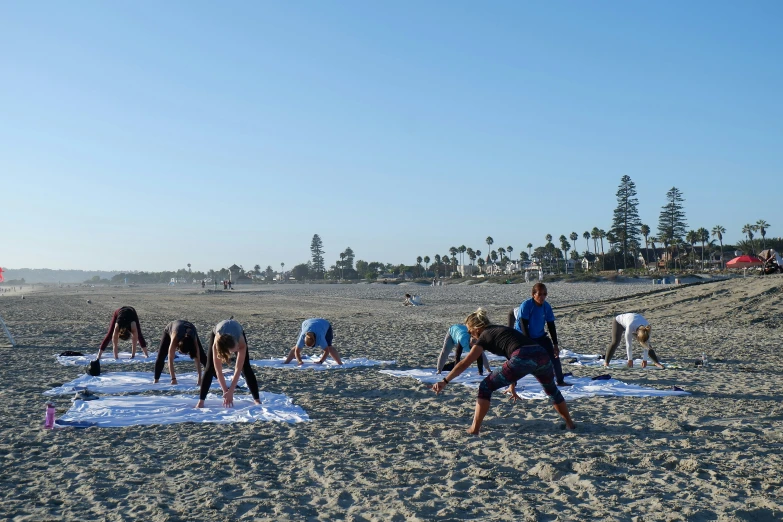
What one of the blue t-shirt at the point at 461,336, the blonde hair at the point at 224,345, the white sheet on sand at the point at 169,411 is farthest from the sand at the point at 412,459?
the blonde hair at the point at 224,345

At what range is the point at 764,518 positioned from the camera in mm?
4105

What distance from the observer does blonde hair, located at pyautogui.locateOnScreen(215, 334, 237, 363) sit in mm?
6637

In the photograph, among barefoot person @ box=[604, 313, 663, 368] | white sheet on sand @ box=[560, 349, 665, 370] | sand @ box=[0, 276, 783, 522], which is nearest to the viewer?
sand @ box=[0, 276, 783, 522]

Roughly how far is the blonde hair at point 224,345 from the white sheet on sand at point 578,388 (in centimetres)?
371

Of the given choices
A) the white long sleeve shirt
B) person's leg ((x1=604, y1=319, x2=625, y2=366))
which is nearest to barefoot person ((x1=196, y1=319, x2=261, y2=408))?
person's leg ((x1=604, y1=319, x2=625, y2=366))

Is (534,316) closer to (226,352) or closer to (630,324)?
(630,324)

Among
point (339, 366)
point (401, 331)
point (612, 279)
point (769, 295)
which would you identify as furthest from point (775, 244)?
point (339, 366)

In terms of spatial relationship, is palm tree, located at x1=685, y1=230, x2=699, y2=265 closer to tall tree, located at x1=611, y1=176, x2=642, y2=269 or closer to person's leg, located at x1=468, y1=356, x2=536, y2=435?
tall tree, located at x1=611, y1=176, x2=642, y2=269

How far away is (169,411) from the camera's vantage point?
736 cm

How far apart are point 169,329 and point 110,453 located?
3239 mm

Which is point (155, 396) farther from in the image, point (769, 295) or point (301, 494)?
point (769, 295)

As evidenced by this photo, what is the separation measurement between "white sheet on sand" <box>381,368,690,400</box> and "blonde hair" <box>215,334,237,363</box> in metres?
3.71

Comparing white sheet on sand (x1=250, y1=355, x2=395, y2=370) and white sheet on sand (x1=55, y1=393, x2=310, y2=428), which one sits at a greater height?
white sheet on sand (x1=55, y1=393, x2=310, y2=428)

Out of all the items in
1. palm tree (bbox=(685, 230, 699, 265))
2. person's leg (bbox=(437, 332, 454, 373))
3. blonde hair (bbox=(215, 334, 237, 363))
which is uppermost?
palm tree (bbox=(685, 230, 699, 265))
